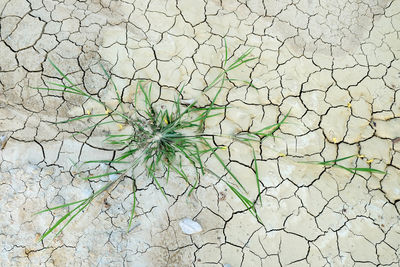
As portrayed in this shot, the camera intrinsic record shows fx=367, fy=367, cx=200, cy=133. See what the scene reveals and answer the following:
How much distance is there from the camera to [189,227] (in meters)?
2.34

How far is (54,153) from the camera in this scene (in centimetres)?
244

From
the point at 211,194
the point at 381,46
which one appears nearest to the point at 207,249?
the point at 211,194

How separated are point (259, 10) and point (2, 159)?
2.15m

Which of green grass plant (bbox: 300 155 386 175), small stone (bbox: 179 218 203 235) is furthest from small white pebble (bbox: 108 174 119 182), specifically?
green grass plant (bbox: 300 155 386 175)

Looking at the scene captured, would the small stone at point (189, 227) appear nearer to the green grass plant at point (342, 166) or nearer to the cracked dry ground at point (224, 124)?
the cracked dry ground at point (224, 124)

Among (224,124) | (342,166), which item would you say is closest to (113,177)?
(224,124)

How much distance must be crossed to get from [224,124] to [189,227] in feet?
2.46

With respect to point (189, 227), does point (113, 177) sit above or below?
above

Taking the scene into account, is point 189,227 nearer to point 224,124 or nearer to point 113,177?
point 113,177

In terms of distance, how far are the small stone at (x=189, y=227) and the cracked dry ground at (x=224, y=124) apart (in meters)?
0.04

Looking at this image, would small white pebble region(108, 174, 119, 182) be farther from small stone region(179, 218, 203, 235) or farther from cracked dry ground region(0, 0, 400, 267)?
small stone region(179, 218, 203, 235)

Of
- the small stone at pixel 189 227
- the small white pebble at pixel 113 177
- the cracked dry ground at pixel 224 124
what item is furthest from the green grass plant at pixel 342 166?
the small white pebble at pixel 113 177

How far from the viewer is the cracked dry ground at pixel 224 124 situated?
7.63 feet

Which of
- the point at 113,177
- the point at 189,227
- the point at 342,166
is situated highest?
the point at 342,166
